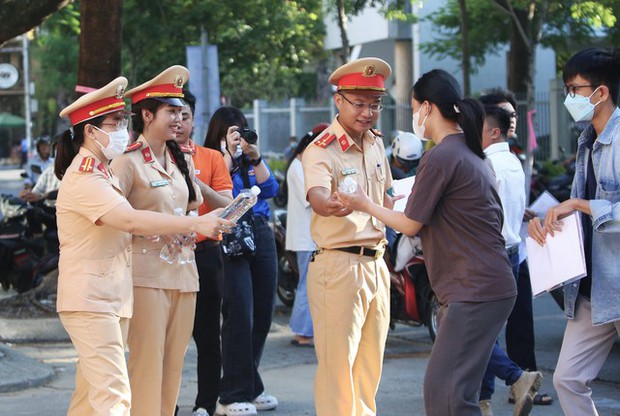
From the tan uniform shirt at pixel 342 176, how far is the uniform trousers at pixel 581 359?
3.89 feet

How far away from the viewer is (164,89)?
19.7ft

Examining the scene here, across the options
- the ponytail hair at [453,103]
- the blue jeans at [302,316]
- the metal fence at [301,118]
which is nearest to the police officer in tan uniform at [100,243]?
the ponytail hair at [453,103]

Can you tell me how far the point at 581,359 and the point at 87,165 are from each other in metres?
2.53

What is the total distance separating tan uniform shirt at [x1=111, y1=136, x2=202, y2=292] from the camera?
5.75 meters

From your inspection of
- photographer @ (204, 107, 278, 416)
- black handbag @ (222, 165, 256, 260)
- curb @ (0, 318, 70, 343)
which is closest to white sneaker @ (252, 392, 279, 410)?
photographer @ (204, 107, 278, 416)

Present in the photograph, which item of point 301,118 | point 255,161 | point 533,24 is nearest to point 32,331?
point 255,161

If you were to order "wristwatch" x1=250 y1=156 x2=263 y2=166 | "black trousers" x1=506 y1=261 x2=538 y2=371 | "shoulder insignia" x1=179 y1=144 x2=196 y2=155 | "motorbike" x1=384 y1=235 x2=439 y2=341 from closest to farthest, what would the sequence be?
"shoulder insignia" x1=179 y1=144 x2=196 y2=155, "wristwatch" x1=250 y1=156 x2=263 y2=166, "black trousers" x1=506 y1=261 x2=538 y2=371, "motorbike" x1=384 y1=235 x2=439 y2=341

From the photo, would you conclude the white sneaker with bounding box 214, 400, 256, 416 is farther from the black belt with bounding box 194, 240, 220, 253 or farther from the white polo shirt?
the white polo shirt

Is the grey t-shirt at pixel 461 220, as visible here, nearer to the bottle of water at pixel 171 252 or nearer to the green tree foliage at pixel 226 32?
the bottle of water at pixel 171 252

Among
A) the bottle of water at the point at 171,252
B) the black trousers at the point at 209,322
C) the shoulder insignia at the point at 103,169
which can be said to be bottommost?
the black trousers at the point at 209,322

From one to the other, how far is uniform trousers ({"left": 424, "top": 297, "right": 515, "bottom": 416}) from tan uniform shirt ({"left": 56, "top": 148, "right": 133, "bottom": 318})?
5.06 feet

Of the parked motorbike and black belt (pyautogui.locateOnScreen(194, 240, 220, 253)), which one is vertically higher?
black belt (pyautogui.locateOnScreen(194, 240, 220, 253))

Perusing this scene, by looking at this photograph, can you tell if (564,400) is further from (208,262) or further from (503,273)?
(208,262)

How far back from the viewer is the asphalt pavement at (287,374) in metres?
7.64
